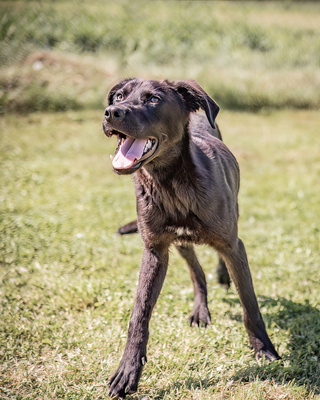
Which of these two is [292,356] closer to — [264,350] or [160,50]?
[264,350]

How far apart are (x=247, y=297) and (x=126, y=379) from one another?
1.01m

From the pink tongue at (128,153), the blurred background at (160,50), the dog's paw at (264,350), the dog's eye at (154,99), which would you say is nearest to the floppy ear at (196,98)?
the dog's eye at (154,99)

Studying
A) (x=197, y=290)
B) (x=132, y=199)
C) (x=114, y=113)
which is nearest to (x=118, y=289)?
(x=197, y=290)

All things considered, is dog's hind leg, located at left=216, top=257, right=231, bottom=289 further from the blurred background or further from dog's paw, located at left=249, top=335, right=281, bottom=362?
the blurred background

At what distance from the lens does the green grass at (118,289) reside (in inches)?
132

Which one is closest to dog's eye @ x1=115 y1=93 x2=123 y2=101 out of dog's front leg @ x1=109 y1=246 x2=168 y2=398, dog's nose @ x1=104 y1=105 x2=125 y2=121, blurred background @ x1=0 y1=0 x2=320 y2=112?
dog's nose @ x1=104 y1=105 x2=125 y2=121

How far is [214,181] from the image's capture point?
3422 millimetres

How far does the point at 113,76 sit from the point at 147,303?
871cm

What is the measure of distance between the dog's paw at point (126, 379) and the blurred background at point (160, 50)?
8365mm

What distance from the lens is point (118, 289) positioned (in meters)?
4.52

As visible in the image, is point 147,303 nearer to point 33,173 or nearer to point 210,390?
point 210,390

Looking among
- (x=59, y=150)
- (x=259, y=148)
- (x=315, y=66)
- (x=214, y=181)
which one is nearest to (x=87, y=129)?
(x=59, y=150)

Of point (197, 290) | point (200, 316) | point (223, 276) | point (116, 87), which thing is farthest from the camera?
point (223, 276)

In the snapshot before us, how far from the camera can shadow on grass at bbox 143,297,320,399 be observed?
3.29 m
